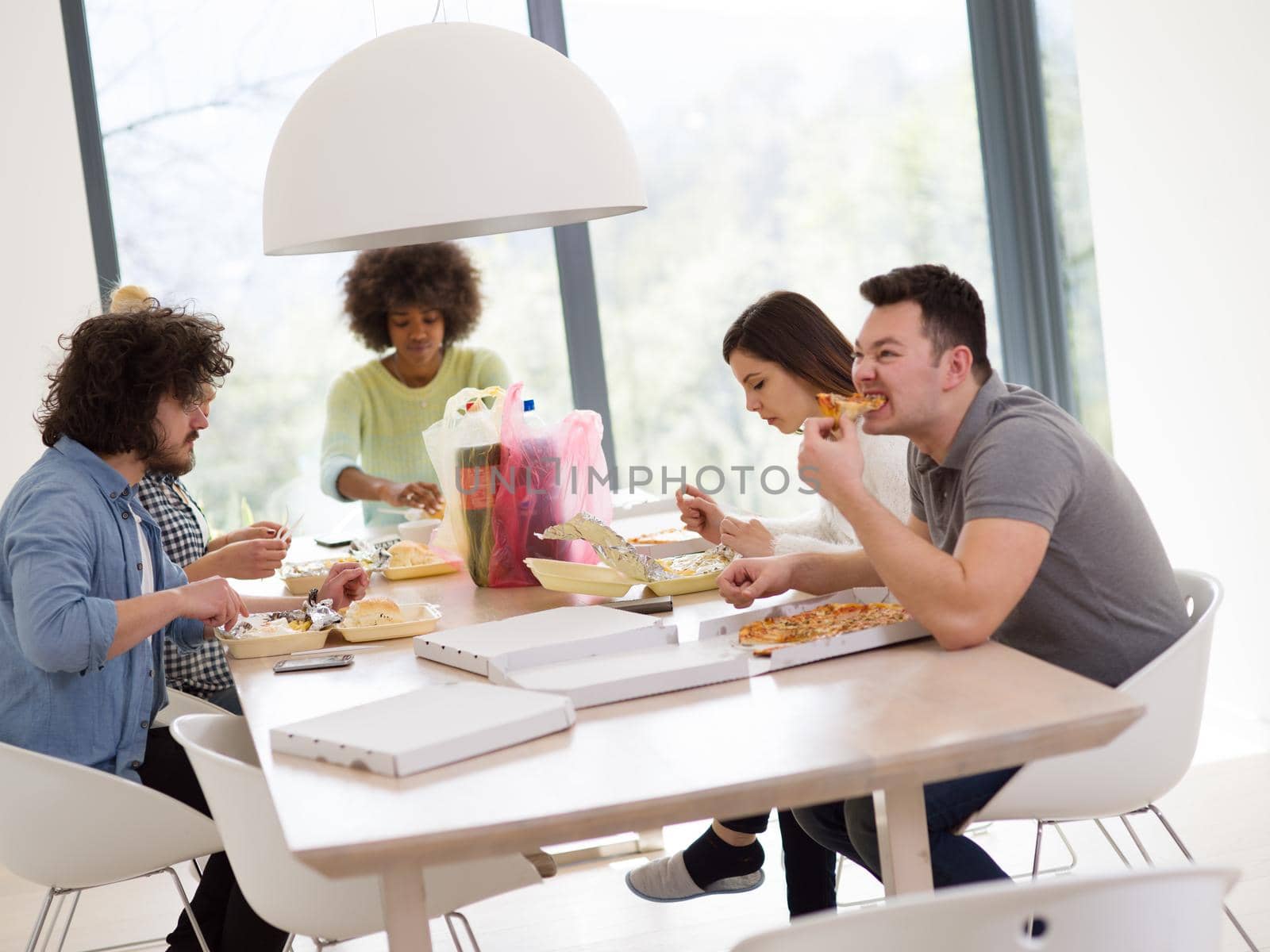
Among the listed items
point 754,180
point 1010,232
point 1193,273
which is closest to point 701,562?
point 1193,273

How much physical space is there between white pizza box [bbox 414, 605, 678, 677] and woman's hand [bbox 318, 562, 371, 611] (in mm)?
459

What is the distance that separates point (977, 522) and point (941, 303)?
0.38 meters

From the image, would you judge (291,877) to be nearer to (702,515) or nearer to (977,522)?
(977,522)

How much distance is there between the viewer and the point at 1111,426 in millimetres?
4441

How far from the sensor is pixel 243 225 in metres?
4.48

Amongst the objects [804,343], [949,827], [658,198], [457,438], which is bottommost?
[949,827]

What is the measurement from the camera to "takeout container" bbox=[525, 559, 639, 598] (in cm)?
223

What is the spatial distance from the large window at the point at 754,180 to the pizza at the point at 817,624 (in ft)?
9.89

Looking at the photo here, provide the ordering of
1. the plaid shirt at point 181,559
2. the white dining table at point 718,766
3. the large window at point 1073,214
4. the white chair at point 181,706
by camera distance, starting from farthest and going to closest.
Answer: the large window at point 1073,214 < the plaid shirt at point 181,559 < the white chair at point 181,706 < the white dining table at point 718,766

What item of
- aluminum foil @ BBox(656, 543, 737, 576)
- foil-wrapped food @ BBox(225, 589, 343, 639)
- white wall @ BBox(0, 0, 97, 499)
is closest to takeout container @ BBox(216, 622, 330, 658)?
foil-wrapped food @ BBox(225, 589, 343, 639)

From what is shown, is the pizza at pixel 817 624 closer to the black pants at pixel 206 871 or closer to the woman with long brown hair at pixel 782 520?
the woman with long brown hair at pixel 782 520

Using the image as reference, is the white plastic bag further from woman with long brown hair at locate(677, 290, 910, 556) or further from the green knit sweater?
the green knit sweater

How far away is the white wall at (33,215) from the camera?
418 centimetres

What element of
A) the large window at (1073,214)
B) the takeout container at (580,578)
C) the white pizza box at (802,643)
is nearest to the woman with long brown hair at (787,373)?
the takeout container at (580,578)
